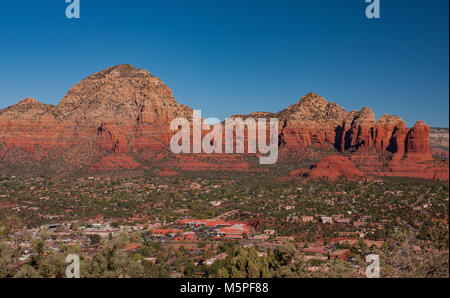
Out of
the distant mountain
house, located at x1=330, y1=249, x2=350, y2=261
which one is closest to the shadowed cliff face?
the distant mountain

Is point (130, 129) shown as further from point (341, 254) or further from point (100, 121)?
point (341, 254)

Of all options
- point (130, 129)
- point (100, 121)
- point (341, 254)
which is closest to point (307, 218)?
point (341, 254)

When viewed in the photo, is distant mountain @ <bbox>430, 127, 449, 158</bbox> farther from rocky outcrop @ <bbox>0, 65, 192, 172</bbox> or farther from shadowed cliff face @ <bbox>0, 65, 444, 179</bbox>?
rocky outcrop @ <bbox>0, 65, 192, 172</bbox>

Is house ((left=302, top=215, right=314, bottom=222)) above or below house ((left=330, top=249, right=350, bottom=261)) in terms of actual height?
above


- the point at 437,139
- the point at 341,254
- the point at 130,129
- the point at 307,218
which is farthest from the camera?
the point at 130,129

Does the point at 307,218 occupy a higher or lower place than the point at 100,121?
lower

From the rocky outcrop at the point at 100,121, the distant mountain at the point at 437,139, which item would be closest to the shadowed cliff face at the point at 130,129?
the rocky outcrop at the point at 100,121

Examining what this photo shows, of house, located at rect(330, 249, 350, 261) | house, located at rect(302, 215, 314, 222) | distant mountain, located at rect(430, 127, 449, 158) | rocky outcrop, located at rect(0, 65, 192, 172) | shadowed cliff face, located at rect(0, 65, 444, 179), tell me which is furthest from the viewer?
rocky outcrop, located at rect(0, 65, 192, 172)
